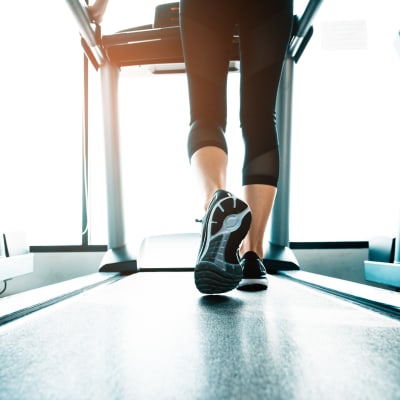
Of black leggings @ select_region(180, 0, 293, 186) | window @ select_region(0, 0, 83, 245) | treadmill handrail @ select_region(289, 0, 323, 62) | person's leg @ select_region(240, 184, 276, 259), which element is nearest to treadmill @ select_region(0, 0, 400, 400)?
person's leg @ select_region(240, 184, 276, 259)

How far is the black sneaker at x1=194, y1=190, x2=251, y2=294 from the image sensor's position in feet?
2.29

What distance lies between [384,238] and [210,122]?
1123 millimetres

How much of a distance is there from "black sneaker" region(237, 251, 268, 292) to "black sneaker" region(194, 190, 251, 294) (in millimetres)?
140

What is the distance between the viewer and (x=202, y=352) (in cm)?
41

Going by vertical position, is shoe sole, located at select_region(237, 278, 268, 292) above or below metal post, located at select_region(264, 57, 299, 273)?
below

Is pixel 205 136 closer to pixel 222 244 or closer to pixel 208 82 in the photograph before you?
pixel 208 82

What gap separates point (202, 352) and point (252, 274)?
19.2 inches

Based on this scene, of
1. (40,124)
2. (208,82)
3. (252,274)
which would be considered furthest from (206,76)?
(40,124)

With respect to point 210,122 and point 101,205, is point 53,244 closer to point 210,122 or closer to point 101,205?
point 101,205

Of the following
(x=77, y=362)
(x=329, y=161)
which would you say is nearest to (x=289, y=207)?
(x=329, y=161)

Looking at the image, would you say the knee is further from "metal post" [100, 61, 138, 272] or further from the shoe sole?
"metal post" [100, 61, 138, 272]

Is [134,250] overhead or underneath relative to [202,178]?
underneath

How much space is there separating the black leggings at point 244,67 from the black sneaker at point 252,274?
23 cm

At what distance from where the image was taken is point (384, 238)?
1455 millimetres
